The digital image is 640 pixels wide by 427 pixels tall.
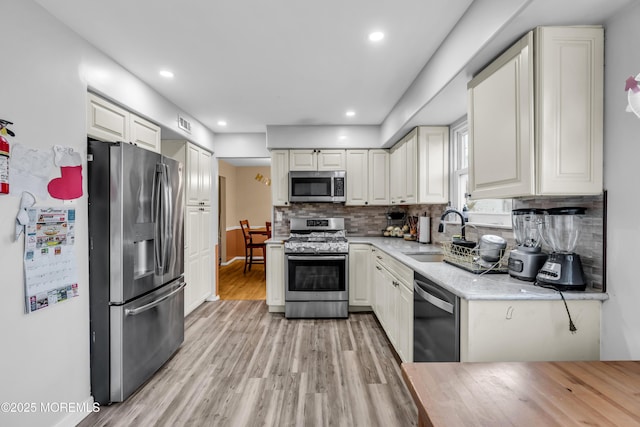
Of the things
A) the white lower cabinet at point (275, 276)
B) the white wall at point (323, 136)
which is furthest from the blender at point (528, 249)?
the white lower cabinet at point (275, 276)

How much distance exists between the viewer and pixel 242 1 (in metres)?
1.69

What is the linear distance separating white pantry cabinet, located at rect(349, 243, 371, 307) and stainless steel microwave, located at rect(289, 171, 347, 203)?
72 centimetres

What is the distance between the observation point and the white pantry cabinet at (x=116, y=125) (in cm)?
212

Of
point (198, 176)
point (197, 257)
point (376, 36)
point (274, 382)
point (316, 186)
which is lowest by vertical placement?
point (274, 382)

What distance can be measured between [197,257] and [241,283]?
1.68 m

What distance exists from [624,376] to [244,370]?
2.32 meters

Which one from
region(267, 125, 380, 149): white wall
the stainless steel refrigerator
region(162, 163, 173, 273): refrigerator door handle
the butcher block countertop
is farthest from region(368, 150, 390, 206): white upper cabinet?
the butcher block countertop

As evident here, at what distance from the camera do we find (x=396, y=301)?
8.55 feet

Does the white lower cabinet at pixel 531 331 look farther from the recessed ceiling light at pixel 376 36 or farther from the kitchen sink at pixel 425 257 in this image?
the recessed ceiling light at pixel 376 36

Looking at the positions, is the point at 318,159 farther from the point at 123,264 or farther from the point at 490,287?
the point at 490,287

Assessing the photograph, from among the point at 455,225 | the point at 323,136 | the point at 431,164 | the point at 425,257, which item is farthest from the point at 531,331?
the point at 323,136

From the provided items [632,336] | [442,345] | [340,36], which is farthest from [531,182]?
[340,36]

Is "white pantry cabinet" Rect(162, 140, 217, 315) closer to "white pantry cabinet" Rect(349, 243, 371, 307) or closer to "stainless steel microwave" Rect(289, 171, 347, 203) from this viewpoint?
"stainless steel microwave" Rect(289, 171, 347, 203)

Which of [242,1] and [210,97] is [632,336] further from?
[210,97]
